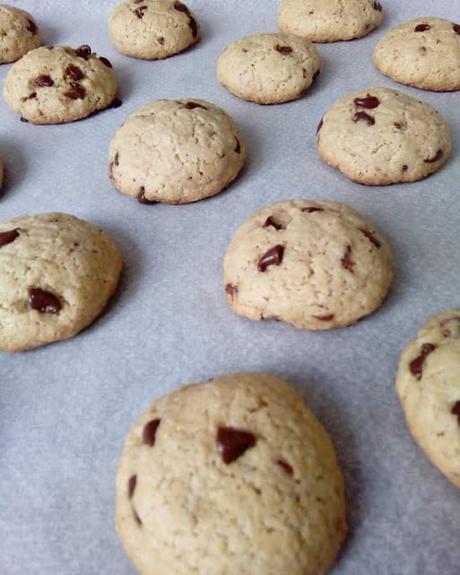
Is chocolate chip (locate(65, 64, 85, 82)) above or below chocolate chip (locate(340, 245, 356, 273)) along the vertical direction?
above

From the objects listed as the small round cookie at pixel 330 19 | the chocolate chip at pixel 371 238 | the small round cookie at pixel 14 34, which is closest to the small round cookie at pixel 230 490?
Answer: the chocolate chip at pixel 371 238

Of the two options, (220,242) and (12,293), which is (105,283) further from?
(220,242)

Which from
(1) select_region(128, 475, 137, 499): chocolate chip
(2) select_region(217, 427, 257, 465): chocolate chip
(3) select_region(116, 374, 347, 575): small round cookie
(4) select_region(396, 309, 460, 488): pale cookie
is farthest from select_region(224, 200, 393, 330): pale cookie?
(1) select_region(128, 475, 137, 499): chocolate chip

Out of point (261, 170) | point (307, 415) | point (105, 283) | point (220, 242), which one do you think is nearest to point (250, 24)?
point (261, 170)

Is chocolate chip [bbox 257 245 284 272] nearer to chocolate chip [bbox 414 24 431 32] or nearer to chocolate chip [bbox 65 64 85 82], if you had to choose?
chocolate chip [bbox 65 64 85 82]

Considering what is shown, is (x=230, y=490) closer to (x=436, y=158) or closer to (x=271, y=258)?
(x=271, y=258)

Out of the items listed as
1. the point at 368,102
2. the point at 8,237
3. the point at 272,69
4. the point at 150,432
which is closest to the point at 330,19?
the point at 272,69
